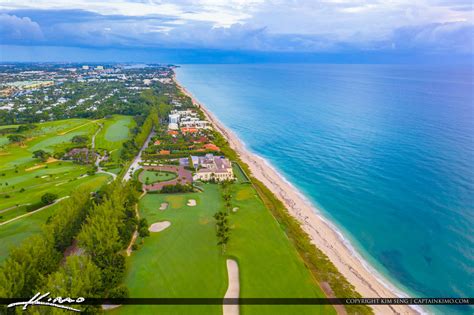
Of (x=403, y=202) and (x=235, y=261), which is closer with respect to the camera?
(x=235, y=261)

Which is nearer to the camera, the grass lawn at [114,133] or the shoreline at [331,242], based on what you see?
the shoreline at [331,242]

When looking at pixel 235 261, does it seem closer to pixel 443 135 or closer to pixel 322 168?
pixel 322 168

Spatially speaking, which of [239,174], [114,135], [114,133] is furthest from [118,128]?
[239,174]

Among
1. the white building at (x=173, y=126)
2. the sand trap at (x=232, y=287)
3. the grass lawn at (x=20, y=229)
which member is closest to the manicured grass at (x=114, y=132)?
the white building at (x=173, y=126)

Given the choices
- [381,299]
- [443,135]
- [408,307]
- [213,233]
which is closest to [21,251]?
[213,233]

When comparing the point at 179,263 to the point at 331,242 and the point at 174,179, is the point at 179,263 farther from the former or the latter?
the point at 174,179
